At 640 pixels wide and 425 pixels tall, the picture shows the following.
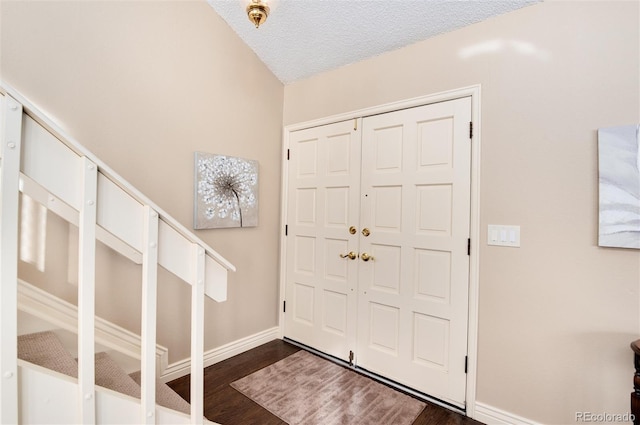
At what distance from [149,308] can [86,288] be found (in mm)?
219

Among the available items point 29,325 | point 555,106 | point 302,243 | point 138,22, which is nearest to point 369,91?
point 555,106

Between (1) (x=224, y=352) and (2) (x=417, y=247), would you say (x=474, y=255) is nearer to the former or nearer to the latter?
(2) (x=417, y=247)

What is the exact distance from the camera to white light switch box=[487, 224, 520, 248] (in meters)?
1.83

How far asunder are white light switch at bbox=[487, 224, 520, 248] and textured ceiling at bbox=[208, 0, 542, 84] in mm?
1291

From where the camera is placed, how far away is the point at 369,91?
2461 millimetres

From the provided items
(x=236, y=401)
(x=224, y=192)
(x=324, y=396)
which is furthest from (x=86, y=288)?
(x=324, y=396)

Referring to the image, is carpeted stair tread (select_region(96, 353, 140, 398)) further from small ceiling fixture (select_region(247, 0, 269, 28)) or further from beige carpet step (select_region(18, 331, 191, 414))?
small ceiling fixture (select_region(247, 0, 269, 28))

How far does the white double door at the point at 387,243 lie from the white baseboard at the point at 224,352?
0.21 metres

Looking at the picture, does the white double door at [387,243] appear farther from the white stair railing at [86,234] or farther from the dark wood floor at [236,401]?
the white stair railing at [86,234]

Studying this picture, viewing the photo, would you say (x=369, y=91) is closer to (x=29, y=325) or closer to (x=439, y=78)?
(x=439, y=78)

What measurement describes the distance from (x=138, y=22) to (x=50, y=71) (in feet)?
2.11

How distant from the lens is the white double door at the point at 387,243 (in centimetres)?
205

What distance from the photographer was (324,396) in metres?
2.13
